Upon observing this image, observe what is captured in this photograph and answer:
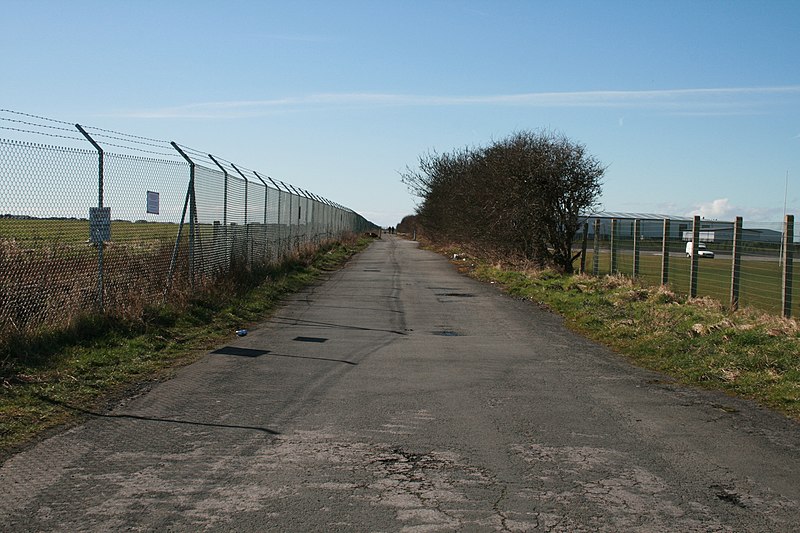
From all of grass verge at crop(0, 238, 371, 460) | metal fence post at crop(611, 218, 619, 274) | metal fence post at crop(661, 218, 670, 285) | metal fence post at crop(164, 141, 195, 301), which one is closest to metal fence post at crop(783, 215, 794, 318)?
metal fence post at crop(661, 218, 670, 285)

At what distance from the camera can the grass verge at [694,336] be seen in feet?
26.7

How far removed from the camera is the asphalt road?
427 cm

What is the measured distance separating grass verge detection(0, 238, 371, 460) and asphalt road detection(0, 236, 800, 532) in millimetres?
331

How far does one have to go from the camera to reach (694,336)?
10.7 metres

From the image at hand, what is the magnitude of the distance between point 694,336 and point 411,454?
6.53 meters

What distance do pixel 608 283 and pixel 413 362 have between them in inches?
411

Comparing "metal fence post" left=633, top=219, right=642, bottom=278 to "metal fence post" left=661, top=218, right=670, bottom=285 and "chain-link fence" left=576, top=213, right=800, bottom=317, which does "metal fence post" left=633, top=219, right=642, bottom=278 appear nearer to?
"chain-link fence" left=576, top=213, right=800, bottom=317

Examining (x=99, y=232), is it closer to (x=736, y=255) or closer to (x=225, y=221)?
(x=225, y=221)

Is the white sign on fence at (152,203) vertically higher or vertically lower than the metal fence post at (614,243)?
higher

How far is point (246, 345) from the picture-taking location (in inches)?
403

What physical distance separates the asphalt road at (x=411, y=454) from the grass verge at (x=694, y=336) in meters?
0.47

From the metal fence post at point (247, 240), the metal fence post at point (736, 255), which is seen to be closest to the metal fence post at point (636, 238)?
the metal fence post at point (736, 255)

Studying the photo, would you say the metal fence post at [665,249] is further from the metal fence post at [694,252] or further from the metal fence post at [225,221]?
the metal fence post at [225,221]

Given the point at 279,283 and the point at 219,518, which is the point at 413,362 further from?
the point at 279,283
